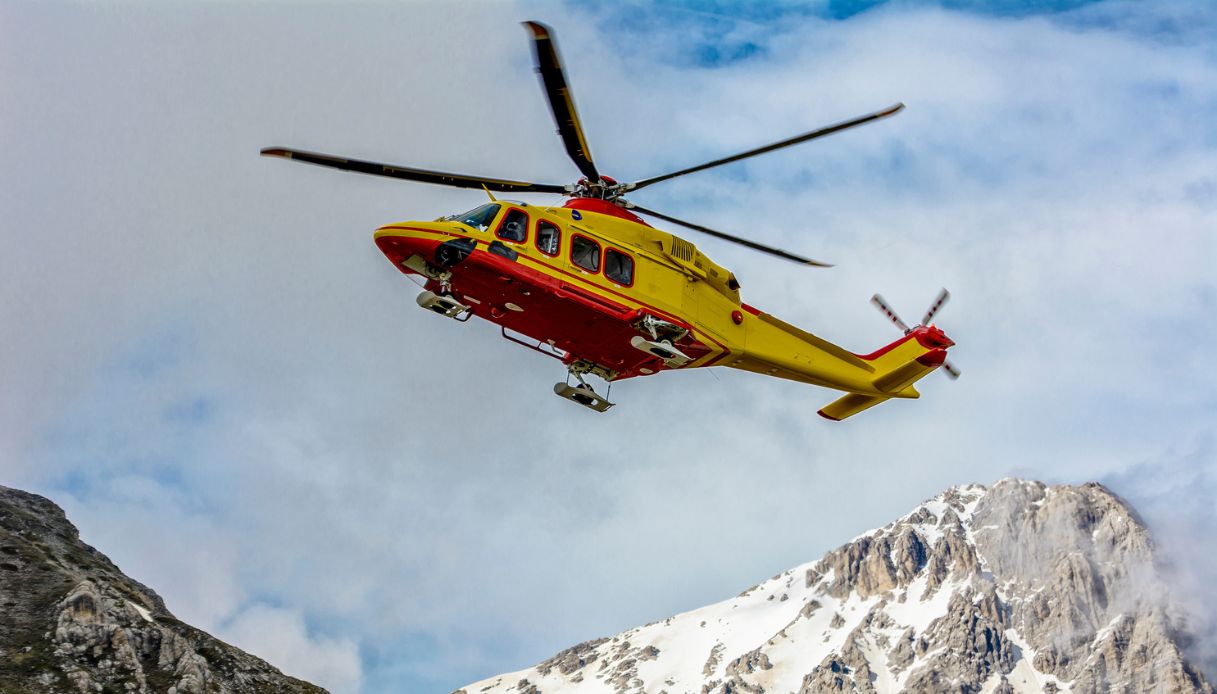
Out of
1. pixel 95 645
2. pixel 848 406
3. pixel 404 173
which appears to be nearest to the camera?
pixel 404 173

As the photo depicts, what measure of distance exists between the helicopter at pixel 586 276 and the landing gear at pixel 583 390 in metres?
0.05

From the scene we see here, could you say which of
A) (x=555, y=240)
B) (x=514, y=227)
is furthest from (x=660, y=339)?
(x=514, y=227)

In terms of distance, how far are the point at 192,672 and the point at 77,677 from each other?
8253 millimetres

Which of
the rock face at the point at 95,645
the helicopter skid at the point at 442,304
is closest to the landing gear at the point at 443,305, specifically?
the helicopter skid at the point at 442,304

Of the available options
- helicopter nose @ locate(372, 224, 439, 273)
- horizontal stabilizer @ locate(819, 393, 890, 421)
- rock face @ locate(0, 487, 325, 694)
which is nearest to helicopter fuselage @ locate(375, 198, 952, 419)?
helicopter nose @ locate(372, 224, 439, 273)

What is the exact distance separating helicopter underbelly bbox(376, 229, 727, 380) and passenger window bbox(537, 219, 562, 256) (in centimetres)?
67

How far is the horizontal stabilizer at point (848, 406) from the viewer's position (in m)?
59.8

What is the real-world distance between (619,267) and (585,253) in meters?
1.50

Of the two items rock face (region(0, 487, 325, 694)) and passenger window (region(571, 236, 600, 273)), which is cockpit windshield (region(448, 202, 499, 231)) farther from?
rock face (region(0, 487, 325, 694))

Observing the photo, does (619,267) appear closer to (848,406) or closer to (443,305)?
(443,305)

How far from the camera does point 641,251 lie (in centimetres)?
4934

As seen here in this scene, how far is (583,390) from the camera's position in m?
49.2

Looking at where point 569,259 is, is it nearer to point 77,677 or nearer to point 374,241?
point 374,241

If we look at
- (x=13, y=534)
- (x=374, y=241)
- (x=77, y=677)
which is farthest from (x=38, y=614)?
(x=374, y=241)
